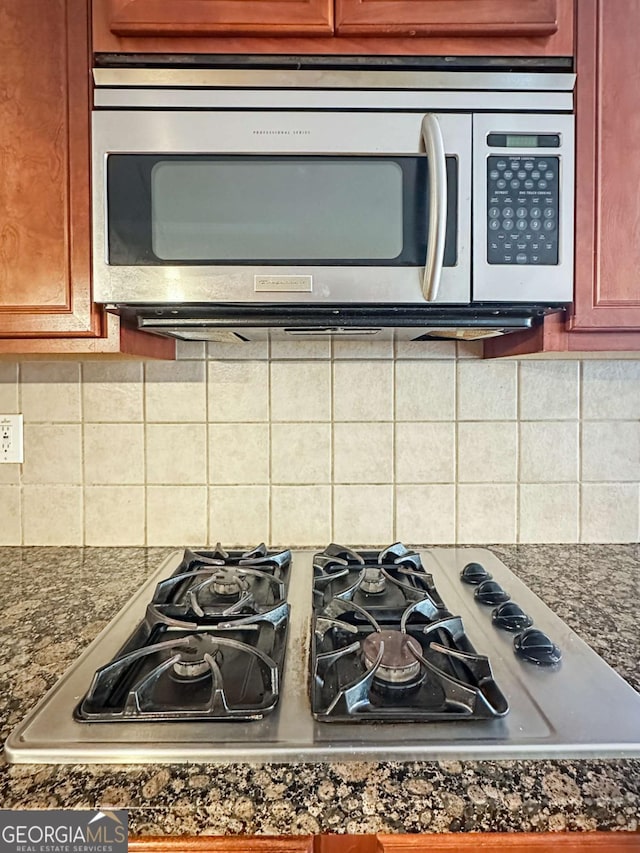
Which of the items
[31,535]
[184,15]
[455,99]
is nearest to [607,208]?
[455,99]

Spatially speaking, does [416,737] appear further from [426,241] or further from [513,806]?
[426,241]

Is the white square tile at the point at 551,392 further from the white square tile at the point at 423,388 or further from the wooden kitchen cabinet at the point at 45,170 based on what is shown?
the wooden kitchen cabinet at the point at 45,170

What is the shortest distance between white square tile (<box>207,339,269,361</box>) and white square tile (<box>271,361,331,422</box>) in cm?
4

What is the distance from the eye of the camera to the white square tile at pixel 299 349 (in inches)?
49.6

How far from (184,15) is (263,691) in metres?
0.98

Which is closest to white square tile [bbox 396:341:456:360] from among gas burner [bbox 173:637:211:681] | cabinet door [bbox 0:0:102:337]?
cabinet door [bbox 0:0:102:337]

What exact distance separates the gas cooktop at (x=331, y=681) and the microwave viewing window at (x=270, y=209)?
0.55 metres

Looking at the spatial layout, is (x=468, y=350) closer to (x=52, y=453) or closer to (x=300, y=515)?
(x=300, y=515)

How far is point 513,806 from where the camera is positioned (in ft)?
1.74

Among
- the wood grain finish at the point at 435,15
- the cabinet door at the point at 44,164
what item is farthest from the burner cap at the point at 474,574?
the wood grain finish at the point at 435,15

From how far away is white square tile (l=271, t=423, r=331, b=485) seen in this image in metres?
1.27

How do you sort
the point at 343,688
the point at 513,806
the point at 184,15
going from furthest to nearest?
the point at 184,15 < the point at 343,688 < the point at 513,806

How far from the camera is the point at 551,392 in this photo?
1.27 meters

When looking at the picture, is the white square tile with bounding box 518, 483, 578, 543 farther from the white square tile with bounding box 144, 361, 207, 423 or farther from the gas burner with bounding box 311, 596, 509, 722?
the white square tile with bounding box 144, 361, 207, 423
